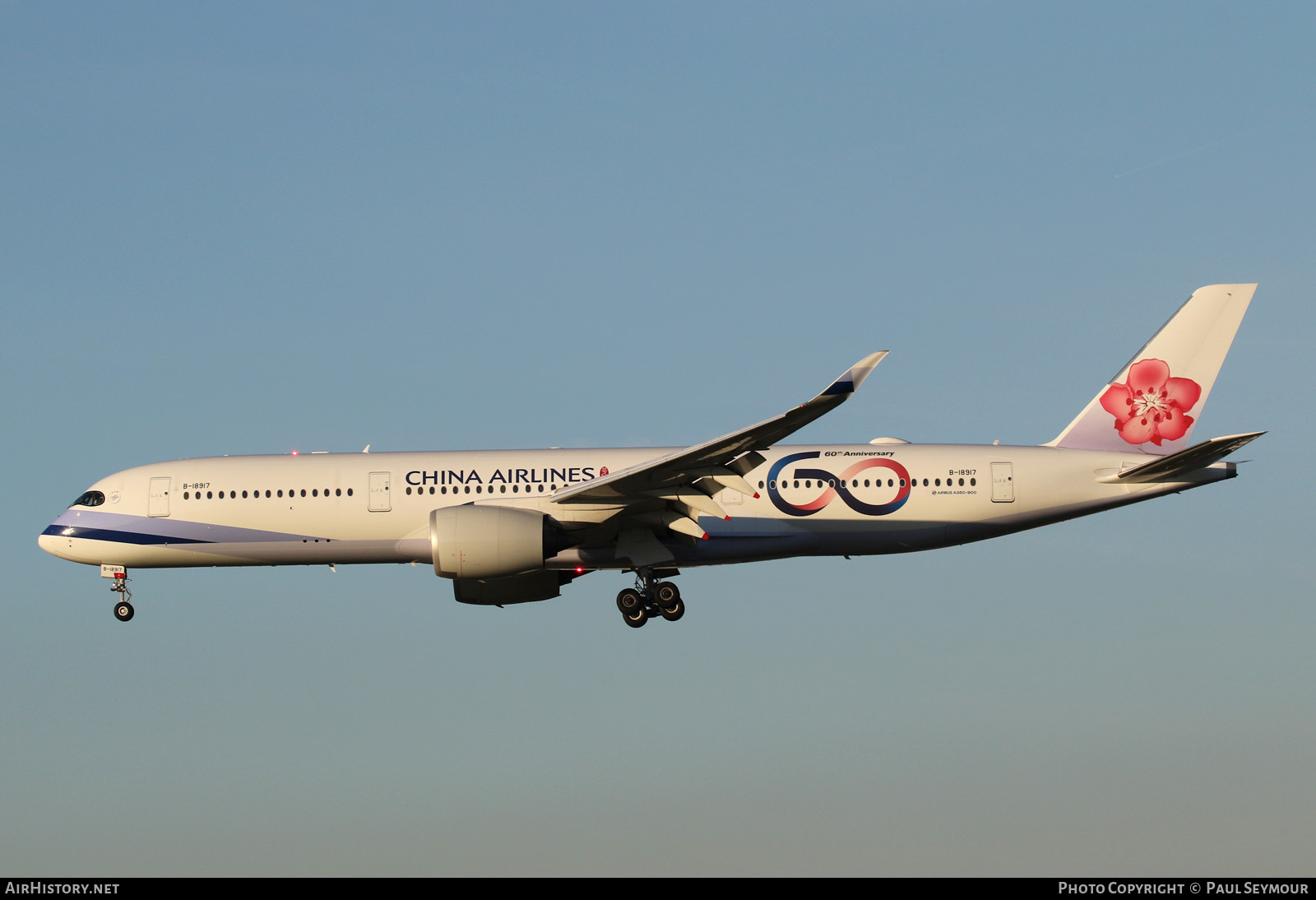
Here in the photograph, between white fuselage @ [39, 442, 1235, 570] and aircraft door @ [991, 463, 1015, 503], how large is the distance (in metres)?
0.02

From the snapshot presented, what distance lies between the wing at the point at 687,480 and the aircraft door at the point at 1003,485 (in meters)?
5.10

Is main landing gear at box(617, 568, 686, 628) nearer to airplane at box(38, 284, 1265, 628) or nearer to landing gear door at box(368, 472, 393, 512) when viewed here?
airplane at box(38, 284, 1265, 628)

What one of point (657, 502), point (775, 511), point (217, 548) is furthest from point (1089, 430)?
point (217, 548)

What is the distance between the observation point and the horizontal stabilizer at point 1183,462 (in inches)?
989

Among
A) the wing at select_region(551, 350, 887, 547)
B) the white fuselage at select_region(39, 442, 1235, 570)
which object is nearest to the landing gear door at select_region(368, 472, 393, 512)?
the white fuselage at select_region(39, 442, 1235, 570)

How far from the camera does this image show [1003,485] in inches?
1112

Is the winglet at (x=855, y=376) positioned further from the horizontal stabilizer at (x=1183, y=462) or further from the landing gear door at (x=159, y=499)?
the landing gear door at (x=159, y=499)

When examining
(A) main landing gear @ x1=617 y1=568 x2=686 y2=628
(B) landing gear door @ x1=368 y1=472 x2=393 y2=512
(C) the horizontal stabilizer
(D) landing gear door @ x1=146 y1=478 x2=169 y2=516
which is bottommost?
(A) main landing gear @ x1=617 y1=568 x2=686 y2=628

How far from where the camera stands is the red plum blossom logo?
29922 mm

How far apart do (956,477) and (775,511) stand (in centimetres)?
377

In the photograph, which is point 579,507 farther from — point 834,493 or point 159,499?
point 159,499

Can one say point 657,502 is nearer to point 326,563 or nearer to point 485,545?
point 485,545

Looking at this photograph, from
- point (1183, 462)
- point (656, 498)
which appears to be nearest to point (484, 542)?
point (656, 498)

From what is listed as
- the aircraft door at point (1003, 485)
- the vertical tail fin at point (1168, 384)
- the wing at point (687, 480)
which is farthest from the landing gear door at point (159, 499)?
the vertical tail fin at point (1168, 384)
